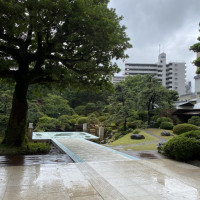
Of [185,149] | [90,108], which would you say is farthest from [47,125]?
[185,149]

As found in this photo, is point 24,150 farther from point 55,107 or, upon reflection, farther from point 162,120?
point 55,107

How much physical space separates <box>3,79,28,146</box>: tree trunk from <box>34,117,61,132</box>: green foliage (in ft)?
41.7

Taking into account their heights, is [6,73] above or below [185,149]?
above

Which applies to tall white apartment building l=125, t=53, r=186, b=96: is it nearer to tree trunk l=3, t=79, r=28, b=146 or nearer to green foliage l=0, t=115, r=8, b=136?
green foliage l=0, t=115, r=8, b=136

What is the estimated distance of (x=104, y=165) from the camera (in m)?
6.23

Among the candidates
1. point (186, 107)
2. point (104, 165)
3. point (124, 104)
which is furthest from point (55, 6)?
point (186, 107)

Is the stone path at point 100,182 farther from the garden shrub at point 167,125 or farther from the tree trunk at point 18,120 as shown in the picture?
the garden shrub at point 167,125

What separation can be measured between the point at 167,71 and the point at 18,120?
7841cm

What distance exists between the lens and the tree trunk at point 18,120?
27.6ft

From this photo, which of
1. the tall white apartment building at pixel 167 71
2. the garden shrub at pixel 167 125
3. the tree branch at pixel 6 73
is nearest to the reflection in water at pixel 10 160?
the tree branch at pixel 6 73

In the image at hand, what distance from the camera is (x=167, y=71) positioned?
79750 millimetres

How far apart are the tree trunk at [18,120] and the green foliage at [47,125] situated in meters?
12.7

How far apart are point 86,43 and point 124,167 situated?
4587mm

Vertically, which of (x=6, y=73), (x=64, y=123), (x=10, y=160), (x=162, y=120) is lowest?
(x=10, y=160)
